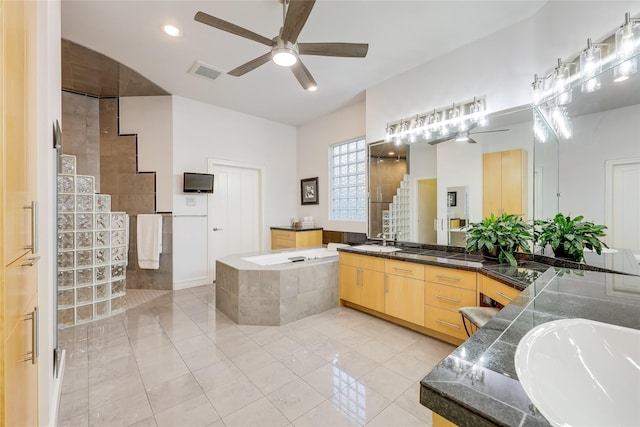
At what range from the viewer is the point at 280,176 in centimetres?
540

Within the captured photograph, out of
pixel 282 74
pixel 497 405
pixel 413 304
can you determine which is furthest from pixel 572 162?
pixel 282 74

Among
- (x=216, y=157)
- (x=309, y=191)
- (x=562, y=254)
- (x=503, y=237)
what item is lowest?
(x=562, y=254)

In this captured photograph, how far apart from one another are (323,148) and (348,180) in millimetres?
858

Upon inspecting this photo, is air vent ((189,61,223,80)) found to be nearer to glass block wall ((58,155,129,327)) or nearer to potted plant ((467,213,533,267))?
glass block wall ((58,155,129,327))

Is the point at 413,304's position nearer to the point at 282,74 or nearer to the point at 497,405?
the point at 497,405

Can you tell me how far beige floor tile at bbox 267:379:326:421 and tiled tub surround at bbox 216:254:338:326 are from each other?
3.35 ft

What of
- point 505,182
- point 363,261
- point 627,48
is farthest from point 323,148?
point 627,48

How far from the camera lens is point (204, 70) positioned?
3.36 m

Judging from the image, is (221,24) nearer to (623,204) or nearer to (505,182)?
(505,182)

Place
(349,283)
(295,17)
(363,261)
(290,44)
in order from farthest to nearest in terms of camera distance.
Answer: (349,283)
(363,261)
(290,44)
(295,17)

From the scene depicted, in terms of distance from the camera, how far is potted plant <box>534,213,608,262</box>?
1.84 metres

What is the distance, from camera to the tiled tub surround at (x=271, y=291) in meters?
2.85

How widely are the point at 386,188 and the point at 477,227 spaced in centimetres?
138

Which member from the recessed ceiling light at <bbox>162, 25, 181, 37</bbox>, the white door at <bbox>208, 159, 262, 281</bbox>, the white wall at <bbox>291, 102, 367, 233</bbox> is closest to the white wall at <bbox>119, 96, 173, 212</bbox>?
the white door at <bbox>208, 159, 262, 281</bbox>
